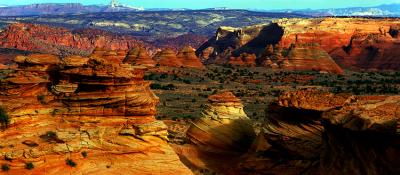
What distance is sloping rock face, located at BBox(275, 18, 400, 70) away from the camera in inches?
4870

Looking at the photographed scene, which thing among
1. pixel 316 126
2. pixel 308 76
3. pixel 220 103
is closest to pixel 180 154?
pixel 220 103

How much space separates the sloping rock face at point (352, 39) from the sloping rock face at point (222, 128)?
9401 cm

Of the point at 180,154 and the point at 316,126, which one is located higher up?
the point at 316,126

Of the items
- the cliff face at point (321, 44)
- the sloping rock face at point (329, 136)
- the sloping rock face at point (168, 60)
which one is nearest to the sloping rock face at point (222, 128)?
the sloping rock face at point (329, 136)

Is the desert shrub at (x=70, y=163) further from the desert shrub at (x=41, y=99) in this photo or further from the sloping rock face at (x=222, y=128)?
the sloping rock face at (x=222, y=128)

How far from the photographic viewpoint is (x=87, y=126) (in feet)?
71.8

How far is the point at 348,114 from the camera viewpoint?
1744 centimetres

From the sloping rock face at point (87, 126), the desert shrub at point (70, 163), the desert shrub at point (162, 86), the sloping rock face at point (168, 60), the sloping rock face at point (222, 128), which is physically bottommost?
the sloping rock face at point (168, 60)

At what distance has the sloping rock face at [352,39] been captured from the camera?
124 metres

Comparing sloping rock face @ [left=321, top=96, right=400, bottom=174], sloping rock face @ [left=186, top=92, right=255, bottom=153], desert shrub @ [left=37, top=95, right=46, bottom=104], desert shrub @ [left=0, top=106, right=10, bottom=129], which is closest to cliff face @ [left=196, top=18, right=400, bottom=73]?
sloping rock face @ [left=186, top=92, right=255, bottom=153]

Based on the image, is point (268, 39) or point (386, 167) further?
point (268, 39)

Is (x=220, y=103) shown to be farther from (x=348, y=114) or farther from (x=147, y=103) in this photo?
(x=348, y=114)

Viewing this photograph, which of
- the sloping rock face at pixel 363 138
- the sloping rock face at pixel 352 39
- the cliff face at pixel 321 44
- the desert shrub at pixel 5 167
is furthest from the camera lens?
the sloping rock face at pixel 352 39

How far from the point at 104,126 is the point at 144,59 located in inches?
3138
